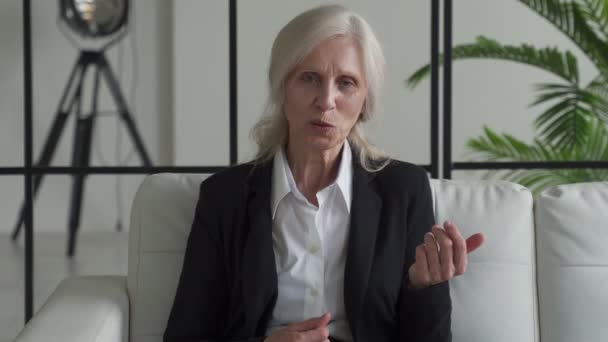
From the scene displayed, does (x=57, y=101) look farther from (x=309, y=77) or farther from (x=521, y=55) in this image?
(x=309, y=77)

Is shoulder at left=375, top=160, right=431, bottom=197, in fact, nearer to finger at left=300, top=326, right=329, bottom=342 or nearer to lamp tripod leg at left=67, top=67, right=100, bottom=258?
finger at left=300, top=326, right=329, bottom=342

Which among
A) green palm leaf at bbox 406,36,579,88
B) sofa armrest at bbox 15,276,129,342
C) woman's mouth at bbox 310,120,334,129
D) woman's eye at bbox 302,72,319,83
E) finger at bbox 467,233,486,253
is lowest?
sofa armrest at bbox 15,276,129,342

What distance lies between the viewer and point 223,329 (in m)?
1.54

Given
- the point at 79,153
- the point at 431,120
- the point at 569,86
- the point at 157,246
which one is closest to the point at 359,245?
the point at 157,246

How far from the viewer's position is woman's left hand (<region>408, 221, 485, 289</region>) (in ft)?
4.17

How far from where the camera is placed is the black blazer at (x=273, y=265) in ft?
4.72

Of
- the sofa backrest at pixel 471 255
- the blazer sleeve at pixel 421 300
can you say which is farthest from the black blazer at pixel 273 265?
the sofa backrest at pixel 471 255

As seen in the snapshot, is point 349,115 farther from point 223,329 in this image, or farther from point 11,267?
point 11,267

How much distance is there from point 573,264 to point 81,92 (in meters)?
2.23

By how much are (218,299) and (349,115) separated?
1.44 ft

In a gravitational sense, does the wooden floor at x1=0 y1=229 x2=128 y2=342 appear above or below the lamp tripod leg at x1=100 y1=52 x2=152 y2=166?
below

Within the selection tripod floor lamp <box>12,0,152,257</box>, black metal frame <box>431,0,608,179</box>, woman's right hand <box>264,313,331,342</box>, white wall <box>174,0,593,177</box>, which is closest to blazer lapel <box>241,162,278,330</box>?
woman's right hand <box>264,313,331,342</box>

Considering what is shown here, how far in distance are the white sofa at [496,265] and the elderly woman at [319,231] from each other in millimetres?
121

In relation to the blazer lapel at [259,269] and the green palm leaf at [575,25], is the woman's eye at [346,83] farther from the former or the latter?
the green palm leaf at [575,25]
